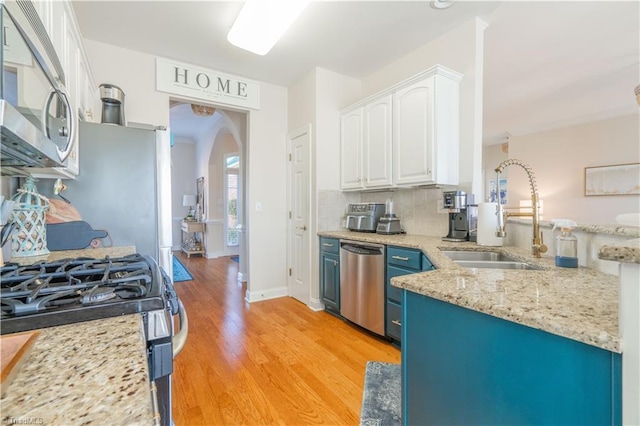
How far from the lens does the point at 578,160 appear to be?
4.97 meters

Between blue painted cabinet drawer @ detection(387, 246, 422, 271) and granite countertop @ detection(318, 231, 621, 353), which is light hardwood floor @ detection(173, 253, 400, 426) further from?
granite countertop @ detection(318, 231, 621, 353)

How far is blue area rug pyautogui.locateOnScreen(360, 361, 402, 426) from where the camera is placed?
154 centimetres

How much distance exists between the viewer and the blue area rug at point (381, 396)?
5.05 feet

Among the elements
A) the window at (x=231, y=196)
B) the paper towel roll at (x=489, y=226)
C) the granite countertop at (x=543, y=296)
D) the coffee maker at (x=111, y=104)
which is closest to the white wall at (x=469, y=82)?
the paper towel roll at (x=489, y=226)

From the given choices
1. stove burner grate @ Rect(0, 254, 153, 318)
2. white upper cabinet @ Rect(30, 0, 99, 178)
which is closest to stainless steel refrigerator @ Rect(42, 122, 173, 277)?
white upper cabinet @ Rect(30, 0, 99, 178)

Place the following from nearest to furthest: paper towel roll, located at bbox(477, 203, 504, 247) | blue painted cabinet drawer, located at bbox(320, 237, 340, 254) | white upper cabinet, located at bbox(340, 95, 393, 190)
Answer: paper towel roll, located at bbox(477, 203, 504, 247) → white upper cabinet, located at bbox(340, 95, 393, 190) → blue painted cabinet drawer, located at bbox(320, 237, 340, 254)

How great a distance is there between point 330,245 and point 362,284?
60 cm

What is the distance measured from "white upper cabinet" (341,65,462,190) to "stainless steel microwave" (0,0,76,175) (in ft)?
7.65

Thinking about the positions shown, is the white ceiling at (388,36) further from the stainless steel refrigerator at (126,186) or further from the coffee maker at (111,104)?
the stainless steel refrigerator at (126,186)

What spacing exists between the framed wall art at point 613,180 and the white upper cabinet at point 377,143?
4315mm

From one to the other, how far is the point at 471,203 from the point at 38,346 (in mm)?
2544

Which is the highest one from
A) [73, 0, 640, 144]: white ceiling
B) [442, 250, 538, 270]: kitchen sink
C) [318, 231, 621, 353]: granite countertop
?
[73, 0, 640, 144]: white ceiling

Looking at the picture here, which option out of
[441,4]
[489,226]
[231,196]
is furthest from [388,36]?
[231,196]

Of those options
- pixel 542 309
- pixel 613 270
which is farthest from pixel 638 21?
pixel 542 309
